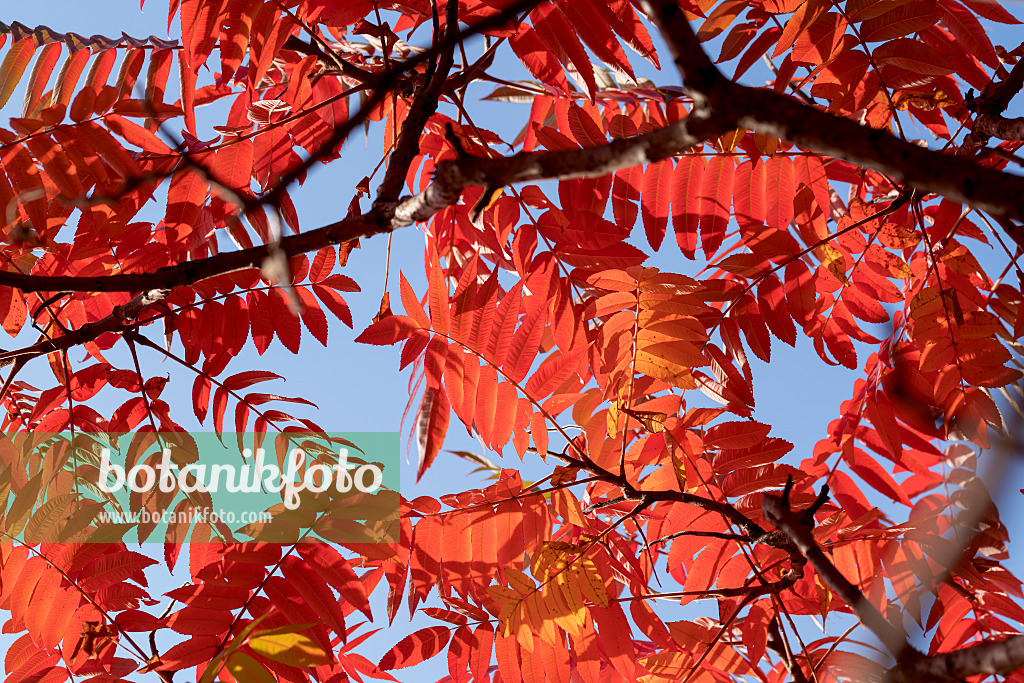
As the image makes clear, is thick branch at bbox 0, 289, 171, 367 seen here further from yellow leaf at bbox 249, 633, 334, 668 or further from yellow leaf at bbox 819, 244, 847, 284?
yellow leaf at bbox 819, 244, 847, 284

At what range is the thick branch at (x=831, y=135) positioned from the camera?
641 mm

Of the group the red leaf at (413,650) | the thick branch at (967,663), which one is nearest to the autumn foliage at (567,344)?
the red leaf at (413,650)

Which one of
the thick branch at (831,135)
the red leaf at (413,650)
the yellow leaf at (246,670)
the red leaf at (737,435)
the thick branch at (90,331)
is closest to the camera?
the thick branch at (831,135)

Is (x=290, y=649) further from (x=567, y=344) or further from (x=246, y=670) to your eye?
(x=567, y=344)

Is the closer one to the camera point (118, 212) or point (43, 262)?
point (118, 212)

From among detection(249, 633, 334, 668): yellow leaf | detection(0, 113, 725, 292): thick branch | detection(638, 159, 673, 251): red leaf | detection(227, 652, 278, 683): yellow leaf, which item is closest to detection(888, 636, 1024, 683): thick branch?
detection(0, 113, 725, 292): thick branch

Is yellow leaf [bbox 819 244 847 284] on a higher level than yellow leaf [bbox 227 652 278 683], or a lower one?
higher

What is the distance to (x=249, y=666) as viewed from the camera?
3.81 feet

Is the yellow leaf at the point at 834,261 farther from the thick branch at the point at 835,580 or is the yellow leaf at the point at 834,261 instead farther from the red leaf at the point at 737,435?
the thick branch at the point at 835,580

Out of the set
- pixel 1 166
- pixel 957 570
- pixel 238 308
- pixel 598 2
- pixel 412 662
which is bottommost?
pixel 412 662

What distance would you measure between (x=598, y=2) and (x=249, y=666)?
1691 mm

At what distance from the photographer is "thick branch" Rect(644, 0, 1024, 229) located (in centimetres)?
64

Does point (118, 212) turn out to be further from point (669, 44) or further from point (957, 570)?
point (957, 570)

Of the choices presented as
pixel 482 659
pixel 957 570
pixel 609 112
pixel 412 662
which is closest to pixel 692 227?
pixel 609 112
